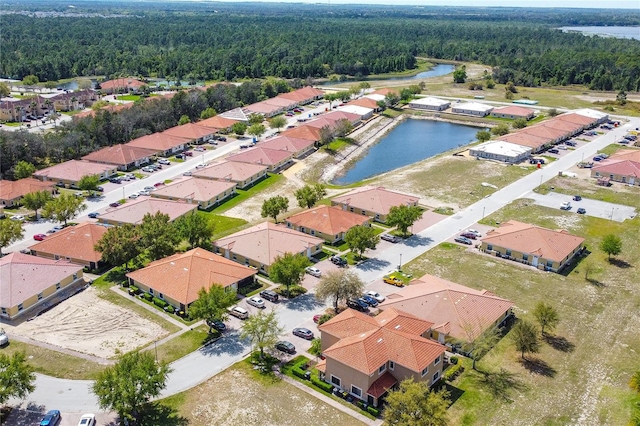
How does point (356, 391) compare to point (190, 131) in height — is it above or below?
below

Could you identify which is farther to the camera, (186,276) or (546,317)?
(186,276)

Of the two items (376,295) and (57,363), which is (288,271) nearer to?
(376,295)

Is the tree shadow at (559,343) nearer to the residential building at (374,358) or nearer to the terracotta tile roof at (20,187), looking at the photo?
the residential building at (374,358)

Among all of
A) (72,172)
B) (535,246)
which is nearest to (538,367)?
(535,246)

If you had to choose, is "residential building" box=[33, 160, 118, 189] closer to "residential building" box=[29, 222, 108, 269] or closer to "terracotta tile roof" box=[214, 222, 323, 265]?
"residential building" box=[29, 222, 108, 269]

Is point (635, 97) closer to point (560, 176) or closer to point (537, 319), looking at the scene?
point (560, 176)

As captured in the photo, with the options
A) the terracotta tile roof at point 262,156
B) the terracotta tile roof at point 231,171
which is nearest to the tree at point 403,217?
the terracotta tile roof at point 231,171
